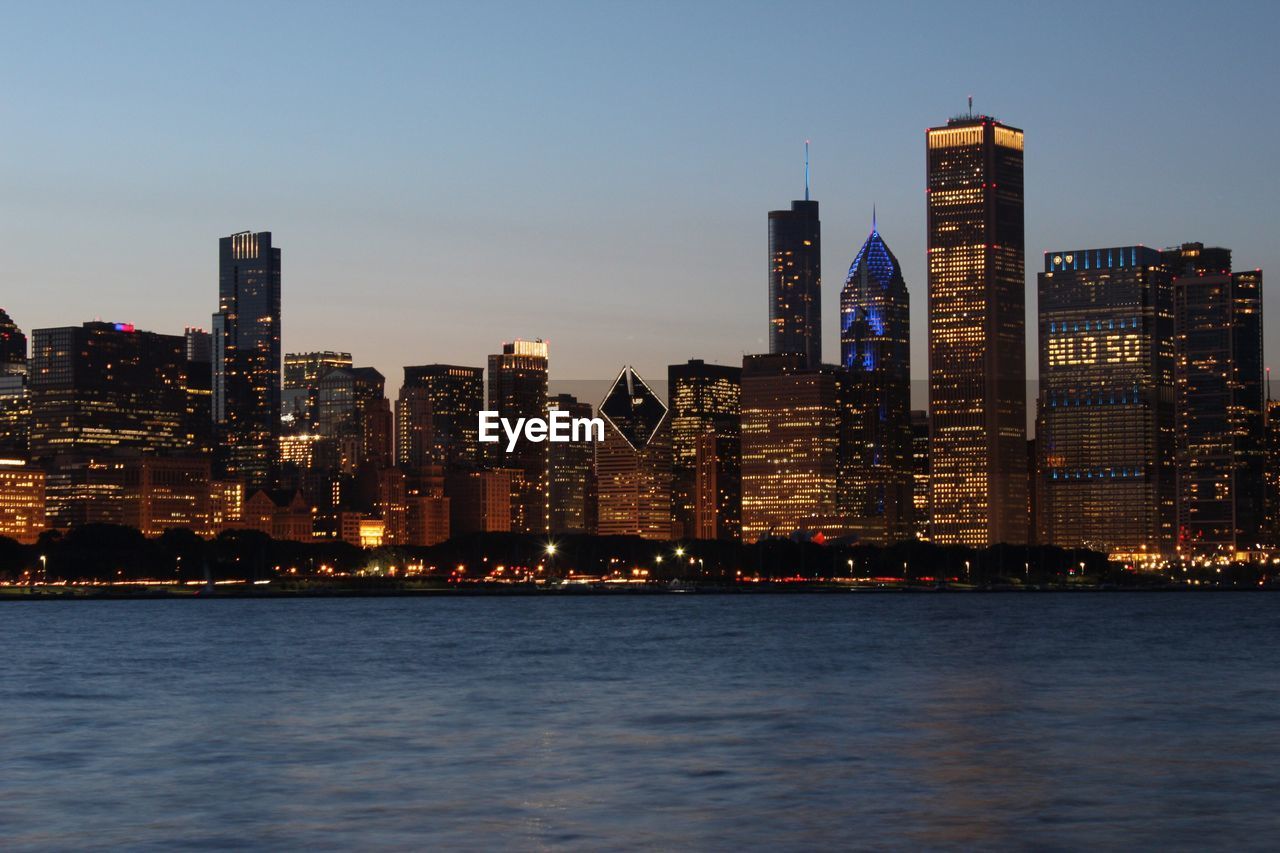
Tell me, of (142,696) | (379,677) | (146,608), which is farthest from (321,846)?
(146,608)

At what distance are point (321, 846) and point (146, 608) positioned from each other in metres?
151

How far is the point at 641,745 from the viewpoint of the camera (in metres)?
47.9

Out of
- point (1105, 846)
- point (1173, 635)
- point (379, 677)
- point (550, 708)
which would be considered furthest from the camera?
point (1173, 635)

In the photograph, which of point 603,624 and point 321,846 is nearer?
point 321,846

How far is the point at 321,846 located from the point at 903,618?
379ft

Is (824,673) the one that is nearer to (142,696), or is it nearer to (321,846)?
(142,696)

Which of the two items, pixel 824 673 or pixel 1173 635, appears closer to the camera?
pixel 824 673

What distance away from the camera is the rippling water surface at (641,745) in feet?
114

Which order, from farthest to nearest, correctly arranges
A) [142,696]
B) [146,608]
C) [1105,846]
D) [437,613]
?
[146,608] → [437,613] → [142,696] → [1105,846]

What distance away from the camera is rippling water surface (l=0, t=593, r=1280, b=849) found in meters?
34.7

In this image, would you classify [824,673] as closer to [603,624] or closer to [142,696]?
[142,696]

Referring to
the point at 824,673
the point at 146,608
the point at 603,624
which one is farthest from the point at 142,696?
the point at 146,608

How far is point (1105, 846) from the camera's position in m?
32.4

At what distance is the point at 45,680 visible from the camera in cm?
7494
